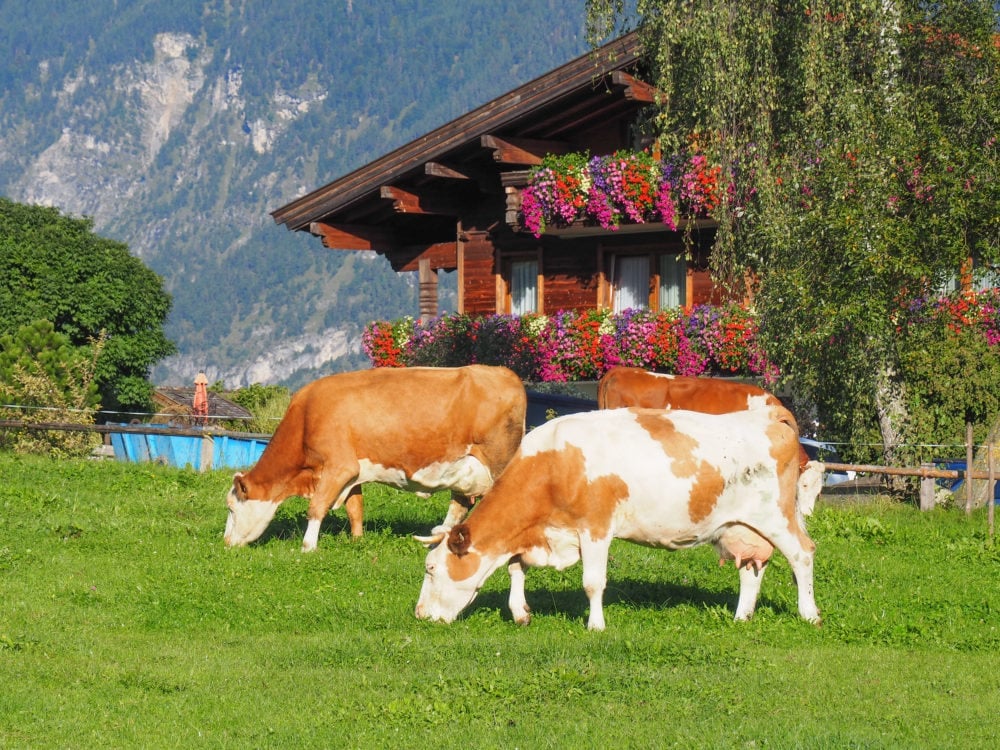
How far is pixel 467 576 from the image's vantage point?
1261 cm

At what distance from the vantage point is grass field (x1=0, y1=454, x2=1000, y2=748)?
9.67 metres

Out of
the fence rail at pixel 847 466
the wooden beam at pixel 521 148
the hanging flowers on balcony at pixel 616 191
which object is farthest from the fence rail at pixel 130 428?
the wooden beam at pixel 521 148

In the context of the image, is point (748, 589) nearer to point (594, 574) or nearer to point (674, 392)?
point (594, 574)

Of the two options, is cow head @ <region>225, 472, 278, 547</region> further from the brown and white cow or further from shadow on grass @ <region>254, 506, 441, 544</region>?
the brown and white cow

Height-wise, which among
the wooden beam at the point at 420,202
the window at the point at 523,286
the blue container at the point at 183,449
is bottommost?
the blue container at the point at 183,449

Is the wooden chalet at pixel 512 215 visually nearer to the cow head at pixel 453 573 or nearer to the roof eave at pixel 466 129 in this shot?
the roof eave at pixel 466 129

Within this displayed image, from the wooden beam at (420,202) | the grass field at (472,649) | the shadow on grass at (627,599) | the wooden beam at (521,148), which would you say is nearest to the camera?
the grass field at (472,649)

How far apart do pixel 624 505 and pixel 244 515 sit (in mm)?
5974

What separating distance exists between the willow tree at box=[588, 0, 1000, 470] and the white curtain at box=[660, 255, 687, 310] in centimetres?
621

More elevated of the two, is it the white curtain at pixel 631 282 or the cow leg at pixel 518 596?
the white curtain at pixel 631 282

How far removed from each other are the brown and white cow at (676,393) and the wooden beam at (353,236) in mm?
10107

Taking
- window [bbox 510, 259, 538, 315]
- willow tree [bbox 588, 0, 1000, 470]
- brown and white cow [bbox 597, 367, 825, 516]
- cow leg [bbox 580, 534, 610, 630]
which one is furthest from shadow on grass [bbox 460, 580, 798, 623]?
window [bbox 510, 259, 538, 315]

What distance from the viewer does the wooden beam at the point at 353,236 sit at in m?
31.0

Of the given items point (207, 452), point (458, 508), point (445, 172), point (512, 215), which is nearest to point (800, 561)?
point (458, 508)
